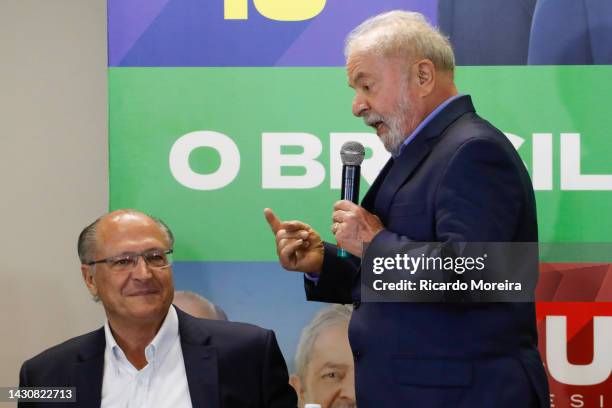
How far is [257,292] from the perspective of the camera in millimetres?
3629

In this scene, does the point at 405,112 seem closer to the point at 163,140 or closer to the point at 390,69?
the point at 390,69

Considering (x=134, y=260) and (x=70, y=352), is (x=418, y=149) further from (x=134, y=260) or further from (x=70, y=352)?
(x=70, y=352)

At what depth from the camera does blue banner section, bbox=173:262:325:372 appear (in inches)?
142

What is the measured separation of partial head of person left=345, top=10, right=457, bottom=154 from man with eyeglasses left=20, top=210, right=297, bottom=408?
775 millimetres

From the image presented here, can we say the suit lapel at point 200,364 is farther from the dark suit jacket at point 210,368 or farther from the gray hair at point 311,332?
the gray hair at point 311,332

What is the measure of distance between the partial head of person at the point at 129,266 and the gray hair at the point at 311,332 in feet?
3.23

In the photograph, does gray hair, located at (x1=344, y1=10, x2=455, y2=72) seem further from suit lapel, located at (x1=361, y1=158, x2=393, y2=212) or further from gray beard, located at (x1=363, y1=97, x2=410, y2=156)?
suit lapel, located at (x1=361, y1=158, x2=393, y2=212)

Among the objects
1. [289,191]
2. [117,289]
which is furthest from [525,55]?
[117,289]

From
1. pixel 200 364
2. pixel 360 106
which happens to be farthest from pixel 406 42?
pixel 200 364

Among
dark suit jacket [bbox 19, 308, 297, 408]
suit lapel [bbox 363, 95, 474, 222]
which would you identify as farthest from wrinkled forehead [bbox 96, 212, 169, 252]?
suit lapel [bbox 363, 95, 474, 222]

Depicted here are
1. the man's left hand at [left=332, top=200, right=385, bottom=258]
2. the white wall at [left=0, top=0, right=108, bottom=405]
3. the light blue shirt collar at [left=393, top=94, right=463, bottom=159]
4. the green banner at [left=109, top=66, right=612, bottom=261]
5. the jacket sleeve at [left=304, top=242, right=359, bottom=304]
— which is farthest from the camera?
the white wall at [left=0, top=0, right=108, bottom=405]

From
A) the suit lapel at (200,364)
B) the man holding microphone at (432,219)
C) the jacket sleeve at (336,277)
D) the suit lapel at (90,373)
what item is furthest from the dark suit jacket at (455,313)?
the suit lapel at (90,373)

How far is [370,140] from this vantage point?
3.60 m

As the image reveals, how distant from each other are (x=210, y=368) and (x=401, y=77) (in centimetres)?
105
